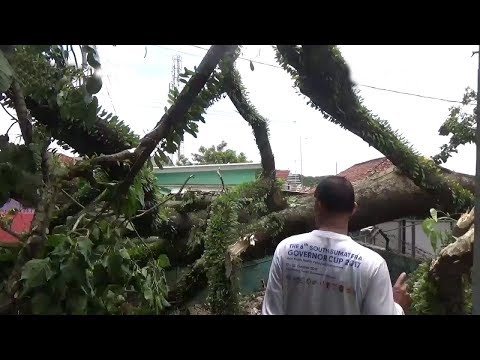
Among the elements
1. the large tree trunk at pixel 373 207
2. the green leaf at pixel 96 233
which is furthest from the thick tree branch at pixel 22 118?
the large tree trunk at pixel 373 207

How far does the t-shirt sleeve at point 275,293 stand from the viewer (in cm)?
184

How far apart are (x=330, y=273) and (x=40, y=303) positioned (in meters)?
1.09

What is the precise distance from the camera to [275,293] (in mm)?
1854

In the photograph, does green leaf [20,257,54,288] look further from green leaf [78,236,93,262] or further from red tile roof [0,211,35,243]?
red tile roof [0,211,35,243]

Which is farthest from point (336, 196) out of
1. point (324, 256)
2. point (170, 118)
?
point (170, 118)

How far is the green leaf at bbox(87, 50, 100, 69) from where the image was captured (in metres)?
1.62

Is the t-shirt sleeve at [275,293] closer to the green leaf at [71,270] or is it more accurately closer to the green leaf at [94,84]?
the green leaf at [71,270]

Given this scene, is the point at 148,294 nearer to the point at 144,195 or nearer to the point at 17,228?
the point at 144,195

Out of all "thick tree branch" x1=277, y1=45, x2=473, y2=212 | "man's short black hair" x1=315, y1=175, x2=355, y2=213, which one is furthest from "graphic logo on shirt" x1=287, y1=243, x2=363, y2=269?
"thick tree branch" x1=277, y1=45, x2=473, y2=212
